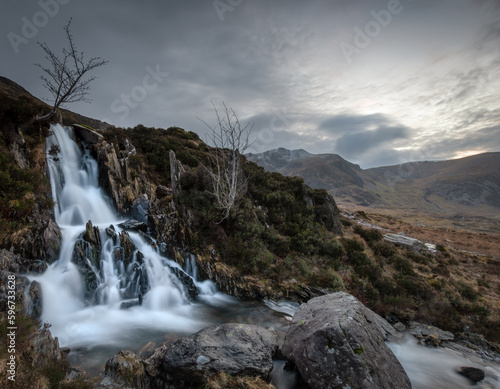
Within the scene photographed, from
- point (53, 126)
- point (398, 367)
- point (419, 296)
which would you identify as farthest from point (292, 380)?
point (53, 126)

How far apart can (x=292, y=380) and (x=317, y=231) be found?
11503mm

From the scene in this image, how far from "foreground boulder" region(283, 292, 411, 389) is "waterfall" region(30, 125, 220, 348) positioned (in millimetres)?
4560

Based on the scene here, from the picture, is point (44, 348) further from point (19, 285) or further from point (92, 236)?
point (92, 236)

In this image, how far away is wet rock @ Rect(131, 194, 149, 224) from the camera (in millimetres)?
12429

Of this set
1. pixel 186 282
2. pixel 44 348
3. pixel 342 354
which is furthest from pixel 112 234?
pixel 342 354

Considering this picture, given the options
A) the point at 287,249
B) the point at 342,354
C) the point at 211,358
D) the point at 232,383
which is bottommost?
the point at 232,383

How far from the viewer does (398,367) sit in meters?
5.79

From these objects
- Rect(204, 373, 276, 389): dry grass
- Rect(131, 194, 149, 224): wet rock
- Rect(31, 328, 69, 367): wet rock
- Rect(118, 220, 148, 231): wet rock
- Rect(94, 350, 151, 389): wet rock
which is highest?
Rect(131, 194, 149, 224): wet rock

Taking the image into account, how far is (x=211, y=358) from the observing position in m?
5.56

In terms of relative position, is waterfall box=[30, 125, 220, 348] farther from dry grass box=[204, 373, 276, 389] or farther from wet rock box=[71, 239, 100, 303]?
dry grass box=[204, 373, 276, 389]

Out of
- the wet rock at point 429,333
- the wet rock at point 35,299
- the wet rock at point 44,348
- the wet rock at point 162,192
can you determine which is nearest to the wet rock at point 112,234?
the wet rock at point 35,299

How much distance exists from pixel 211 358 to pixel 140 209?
9787mm

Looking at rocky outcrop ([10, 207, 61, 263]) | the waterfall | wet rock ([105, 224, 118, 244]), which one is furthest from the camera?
wet rock ([105, 224, 118, 244])

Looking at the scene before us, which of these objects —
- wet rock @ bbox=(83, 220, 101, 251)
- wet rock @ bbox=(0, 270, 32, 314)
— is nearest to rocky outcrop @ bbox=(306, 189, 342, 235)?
wet rock @ bbox=(83, 220, 101, 251)
